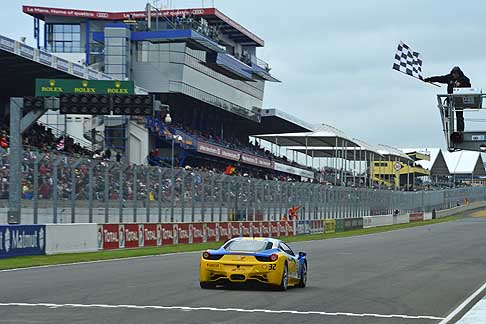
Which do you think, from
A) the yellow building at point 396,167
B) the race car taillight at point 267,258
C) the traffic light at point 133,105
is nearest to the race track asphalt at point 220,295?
the race car taillight at point 267,258

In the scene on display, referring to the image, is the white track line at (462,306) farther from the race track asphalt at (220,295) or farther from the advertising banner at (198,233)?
the advertising banner at (198,233)

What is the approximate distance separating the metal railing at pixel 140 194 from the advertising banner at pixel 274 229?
1.76ft

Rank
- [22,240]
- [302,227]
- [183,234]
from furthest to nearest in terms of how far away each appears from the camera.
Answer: [302,227]
[183,234]
[22,240]

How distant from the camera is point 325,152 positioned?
102312 millimetres

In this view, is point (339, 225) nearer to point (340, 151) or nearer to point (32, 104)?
point (32, 104)

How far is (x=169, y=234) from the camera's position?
117 ft

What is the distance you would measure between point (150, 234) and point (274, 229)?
1296 centimetres

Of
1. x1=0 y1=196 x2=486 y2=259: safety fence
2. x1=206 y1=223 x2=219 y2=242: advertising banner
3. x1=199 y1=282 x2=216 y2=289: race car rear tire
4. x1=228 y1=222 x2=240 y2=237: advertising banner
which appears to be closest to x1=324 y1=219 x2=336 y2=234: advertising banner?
x1=0 y1=196 x2=486 y2=259: safety fence

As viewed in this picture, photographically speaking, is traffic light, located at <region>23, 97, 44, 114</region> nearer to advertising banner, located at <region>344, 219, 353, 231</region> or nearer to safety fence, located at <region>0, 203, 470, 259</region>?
safety fence, located at <region>0, 203, 470, 259</region>

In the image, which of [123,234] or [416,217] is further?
[416,217]

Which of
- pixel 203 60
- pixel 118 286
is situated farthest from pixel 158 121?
pixel 118 286

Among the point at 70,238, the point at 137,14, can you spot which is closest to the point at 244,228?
the point at 70,238

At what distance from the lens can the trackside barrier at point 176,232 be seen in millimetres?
30891

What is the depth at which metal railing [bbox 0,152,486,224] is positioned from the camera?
1097 inches
